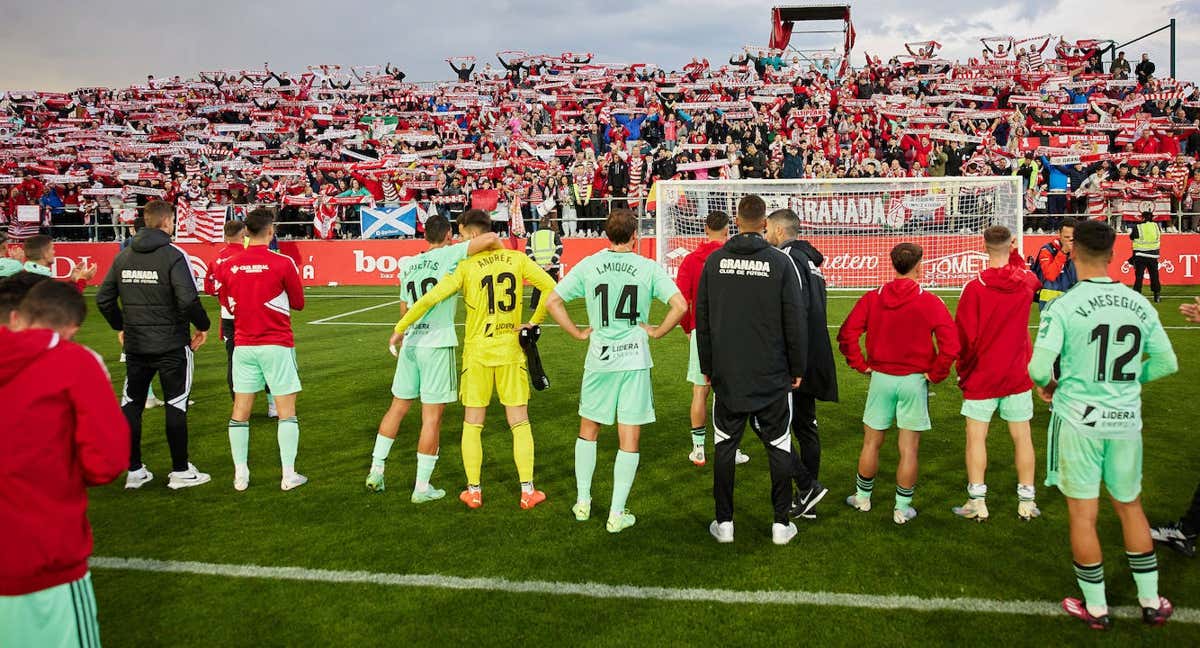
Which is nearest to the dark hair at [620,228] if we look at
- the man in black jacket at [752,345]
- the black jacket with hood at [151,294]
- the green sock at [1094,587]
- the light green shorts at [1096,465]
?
the man in black jacket at [752,345]

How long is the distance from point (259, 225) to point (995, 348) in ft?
17.6

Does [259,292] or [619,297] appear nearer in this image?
[619,297]

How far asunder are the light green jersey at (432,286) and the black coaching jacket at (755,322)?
2.23 m

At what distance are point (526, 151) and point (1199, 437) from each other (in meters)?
24.0

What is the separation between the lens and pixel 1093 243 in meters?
3.92

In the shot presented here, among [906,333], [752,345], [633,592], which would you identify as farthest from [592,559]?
[906,333]

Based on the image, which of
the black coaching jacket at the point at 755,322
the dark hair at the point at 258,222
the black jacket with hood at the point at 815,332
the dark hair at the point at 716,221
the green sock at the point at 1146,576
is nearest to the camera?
the green sock at the point at 1146,576

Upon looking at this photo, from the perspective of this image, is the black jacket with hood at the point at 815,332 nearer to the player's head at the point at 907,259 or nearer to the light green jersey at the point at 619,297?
the player's head at the point at 907,259

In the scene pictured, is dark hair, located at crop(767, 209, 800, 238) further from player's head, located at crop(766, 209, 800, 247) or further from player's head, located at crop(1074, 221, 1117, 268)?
player's head, located at crop(1074, 221, 1117, 268)

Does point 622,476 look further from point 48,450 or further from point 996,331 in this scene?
point 48,450

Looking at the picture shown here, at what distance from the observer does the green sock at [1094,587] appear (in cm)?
404

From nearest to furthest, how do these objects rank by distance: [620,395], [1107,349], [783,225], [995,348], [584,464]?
[1107,349]
[995,348]
[620,395]
[584,464]
[783,225]

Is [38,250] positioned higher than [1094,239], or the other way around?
[38,250]

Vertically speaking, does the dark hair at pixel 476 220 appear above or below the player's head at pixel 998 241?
above
